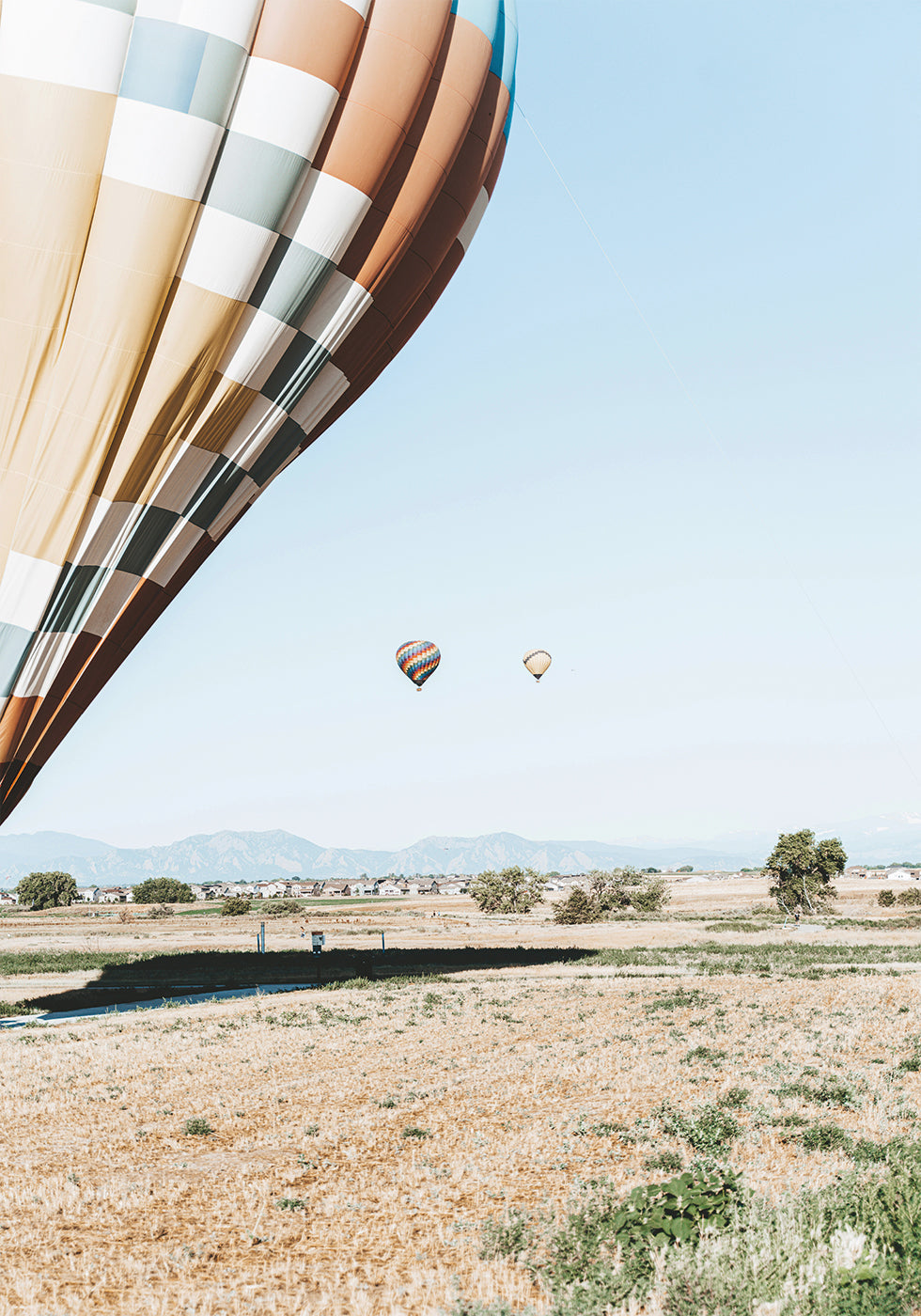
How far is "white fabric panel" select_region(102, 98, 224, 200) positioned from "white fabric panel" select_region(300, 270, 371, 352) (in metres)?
2.99

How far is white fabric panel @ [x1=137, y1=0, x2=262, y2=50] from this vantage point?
14.1 meters

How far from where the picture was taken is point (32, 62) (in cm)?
1362

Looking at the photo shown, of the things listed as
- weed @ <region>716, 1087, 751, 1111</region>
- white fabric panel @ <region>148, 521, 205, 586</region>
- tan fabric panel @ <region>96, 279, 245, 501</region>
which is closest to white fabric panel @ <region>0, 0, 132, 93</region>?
tan fabric panel @ <region>96, 279, 245, 501</region>

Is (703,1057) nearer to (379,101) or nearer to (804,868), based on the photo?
(379,101)

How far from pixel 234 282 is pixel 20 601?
5913 mm

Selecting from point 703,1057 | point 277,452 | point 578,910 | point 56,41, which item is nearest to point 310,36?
point 56,41

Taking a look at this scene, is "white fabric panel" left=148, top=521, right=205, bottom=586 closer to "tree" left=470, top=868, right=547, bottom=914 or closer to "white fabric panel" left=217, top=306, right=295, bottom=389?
"white fabric panel" left=217, top=306, right=295, bottom=389

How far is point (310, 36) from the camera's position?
14938mm

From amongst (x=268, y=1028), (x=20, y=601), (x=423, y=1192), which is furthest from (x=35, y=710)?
(x=268, y=1028)

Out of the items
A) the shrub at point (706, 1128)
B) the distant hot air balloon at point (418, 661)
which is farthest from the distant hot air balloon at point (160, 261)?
the distant hot air balloon at point (418, 661)

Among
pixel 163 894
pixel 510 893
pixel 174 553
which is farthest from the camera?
pixel 163 894

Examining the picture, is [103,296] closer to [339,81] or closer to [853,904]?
[339,81]

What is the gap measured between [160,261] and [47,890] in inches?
5505

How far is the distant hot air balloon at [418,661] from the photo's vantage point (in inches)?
1879
